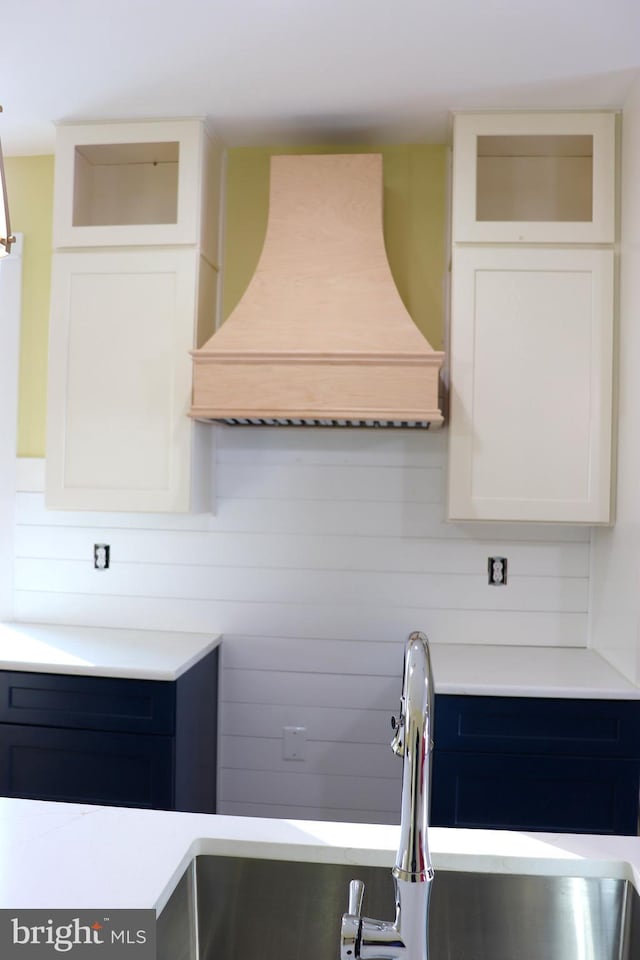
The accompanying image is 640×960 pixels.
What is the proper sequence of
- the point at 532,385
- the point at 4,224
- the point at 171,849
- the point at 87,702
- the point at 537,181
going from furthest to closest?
the point at 537,181, the point at 532,385, the point at 87,702, the point at 4,224, the point at 171,849

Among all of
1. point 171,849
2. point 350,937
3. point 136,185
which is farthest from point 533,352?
point 350,937

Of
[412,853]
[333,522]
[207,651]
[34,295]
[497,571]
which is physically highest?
[34,295]

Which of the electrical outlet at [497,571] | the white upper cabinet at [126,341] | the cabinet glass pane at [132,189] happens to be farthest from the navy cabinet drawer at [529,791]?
the cabinet glass pane at [132,189]

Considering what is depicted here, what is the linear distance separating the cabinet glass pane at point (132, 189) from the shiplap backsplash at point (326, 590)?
0.81 meters

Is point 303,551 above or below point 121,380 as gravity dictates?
below

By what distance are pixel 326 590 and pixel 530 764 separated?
0.88m

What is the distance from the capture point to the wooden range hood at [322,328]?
240 centimetres

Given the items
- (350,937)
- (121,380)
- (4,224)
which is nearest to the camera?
(350,937)

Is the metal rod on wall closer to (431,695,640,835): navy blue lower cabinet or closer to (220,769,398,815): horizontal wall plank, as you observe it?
(431,695,640,835): navy blue lower cabinet

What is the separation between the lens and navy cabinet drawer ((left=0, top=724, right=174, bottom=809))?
7.66 ft

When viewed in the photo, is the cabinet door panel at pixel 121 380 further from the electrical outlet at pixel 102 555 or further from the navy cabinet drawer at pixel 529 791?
the navy cabinet drawer at pixel 529 791

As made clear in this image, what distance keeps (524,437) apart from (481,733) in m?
0.87

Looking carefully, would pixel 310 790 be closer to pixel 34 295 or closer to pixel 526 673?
pixel 526 673

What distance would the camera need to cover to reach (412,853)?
0.89m
